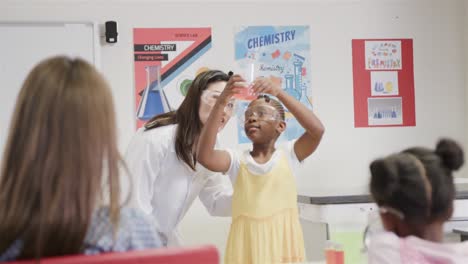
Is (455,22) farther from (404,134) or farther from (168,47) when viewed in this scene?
(168,47)

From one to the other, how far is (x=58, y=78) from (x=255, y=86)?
113 cm

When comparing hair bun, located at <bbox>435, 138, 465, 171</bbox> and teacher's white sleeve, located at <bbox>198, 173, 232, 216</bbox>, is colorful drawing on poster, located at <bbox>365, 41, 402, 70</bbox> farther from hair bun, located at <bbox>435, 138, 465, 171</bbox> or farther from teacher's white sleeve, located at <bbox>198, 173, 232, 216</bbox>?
hair bun, located at <bbox>435, 138, 465, 171</bbox>

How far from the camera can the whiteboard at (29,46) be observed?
3107 mm

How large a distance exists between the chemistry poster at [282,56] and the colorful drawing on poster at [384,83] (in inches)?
15.5

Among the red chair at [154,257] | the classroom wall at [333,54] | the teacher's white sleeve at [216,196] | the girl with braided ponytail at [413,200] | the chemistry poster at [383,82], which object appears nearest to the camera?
the red chair at [154,257]

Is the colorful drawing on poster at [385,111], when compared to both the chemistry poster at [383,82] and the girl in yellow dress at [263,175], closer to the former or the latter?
the chemistry poster at [383,82]

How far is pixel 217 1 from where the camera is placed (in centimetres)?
334

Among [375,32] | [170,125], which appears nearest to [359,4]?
[375,32]

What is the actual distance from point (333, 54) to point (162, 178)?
159cm

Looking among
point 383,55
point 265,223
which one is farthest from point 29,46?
point 383,55

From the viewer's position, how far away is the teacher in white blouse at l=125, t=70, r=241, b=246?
219 centimetres

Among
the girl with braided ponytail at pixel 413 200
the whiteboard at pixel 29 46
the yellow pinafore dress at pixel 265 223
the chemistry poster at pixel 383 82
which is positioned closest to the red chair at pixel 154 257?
the girl with braided ponytail at pixel 413 200

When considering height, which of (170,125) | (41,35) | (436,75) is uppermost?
(41,35)

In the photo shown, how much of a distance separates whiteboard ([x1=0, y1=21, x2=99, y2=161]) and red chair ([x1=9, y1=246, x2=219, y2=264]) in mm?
2386
